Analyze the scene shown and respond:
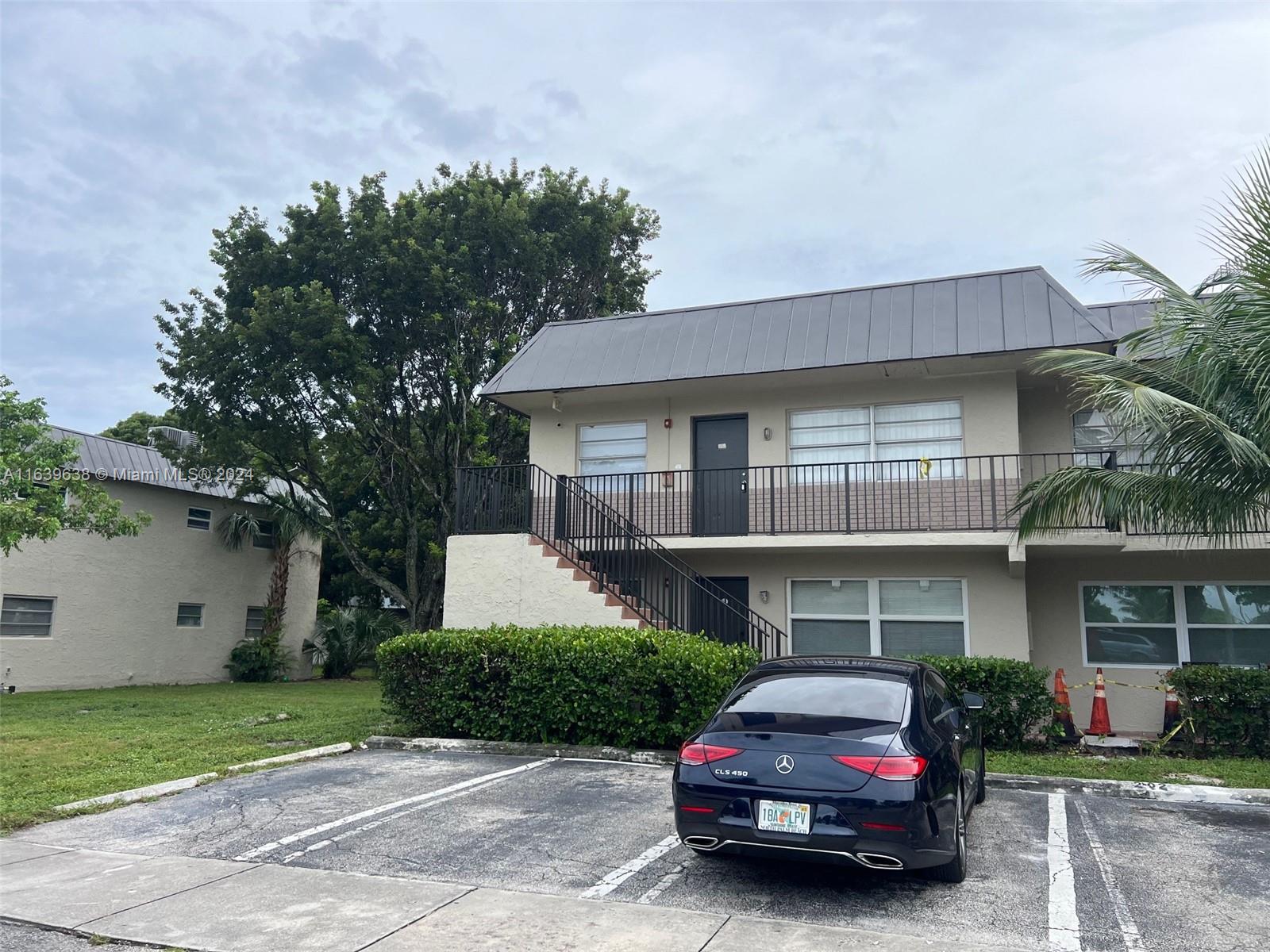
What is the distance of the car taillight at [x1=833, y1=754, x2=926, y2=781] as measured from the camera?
5273 millimetres

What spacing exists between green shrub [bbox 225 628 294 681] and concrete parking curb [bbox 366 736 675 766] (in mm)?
15511

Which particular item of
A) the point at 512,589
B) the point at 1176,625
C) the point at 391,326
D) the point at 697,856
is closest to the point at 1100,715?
the point at 1176,625

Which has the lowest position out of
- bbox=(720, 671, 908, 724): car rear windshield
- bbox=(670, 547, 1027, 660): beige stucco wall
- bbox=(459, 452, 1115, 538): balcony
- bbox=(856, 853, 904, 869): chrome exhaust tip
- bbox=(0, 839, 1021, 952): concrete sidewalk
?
bbox=(0, 839, 1021, 952): concrete sidewalk

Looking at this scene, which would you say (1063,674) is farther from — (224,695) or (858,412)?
(224,695)

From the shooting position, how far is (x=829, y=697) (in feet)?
20.1

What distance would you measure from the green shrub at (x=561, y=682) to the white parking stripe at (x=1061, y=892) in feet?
12.9

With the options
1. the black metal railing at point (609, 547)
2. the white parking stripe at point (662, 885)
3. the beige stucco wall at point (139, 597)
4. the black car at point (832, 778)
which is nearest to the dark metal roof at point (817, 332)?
the black metal railing at point (609, 547)

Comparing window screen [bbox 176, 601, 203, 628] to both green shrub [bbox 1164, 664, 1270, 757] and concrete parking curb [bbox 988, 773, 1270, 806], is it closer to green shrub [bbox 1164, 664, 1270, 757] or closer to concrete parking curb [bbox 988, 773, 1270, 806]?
concrete parking curb [bbox 988, 773, 1270, 806]

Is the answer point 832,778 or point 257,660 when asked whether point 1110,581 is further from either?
point 257,660

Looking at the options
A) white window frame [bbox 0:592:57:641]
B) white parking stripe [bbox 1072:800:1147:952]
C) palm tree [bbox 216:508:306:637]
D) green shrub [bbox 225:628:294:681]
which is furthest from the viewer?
palm tree [bbox 216:508:306:637]

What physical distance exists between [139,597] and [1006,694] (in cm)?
2064

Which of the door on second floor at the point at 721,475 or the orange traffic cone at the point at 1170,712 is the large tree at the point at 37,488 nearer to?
the door on second floor at the point at 721,475

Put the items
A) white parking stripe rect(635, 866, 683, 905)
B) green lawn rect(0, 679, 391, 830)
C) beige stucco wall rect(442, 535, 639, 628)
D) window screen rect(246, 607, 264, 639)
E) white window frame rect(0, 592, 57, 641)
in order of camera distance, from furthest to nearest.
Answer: window screen rect(246, 607, 264, 639) → white window frame rect(0, 592, 57, 641) → beige stucco wall rect(442, 535, 639, 628) → green lawn rect(0, 679, 391, 830) → white parking stripe rect(635, 866, 683, 905)

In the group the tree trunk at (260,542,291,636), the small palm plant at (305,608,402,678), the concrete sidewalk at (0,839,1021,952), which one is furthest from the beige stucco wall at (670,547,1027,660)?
the tree trunk at (260,542,291,636)
